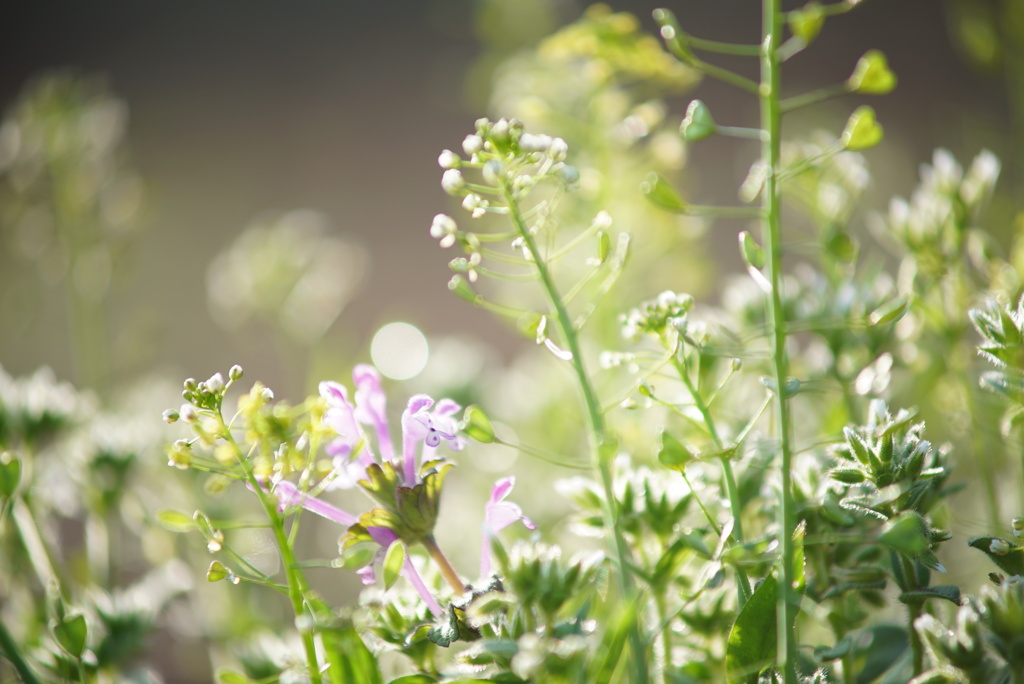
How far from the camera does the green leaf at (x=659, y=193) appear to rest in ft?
0.96

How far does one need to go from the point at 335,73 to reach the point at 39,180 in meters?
1.49

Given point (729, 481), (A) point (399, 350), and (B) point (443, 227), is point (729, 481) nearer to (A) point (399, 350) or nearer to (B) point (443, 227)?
(B) point (443, 227)

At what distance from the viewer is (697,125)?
30 centimetres

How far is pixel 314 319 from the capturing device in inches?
32.9

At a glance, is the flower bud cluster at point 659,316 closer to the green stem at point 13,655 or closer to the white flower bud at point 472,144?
the white flower bud at point 472,144

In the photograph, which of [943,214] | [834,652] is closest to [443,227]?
[834,652]

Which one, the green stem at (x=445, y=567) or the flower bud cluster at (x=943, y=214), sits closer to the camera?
the green stem at (x=445, y=567)

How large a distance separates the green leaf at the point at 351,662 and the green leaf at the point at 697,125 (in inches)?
8.5

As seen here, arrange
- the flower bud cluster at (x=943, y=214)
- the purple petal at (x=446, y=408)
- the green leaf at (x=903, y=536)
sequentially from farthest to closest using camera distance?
the flower bud cluster at (x=943, y=214)
the purple petal at (x=446, y=408)
the green leaf at (x=903, y=536)

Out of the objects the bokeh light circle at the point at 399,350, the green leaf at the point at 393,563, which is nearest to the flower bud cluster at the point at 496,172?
the green leaf at the point at 393,563

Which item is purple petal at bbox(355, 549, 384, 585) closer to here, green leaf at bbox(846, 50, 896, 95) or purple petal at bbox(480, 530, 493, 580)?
purple petal at bbox(480, 530, 493, 580)

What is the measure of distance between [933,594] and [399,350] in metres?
0.68

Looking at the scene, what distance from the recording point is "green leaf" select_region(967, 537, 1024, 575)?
32cm

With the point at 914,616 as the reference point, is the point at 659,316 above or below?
above
